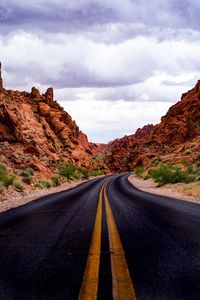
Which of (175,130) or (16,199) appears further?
(175,130)

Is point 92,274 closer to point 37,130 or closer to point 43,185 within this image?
point 43,185

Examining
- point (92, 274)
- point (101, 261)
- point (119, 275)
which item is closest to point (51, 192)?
point (101, 261)

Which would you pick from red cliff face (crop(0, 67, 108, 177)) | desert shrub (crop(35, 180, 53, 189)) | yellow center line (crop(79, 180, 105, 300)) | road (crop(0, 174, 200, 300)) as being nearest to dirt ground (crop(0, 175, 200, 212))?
desert shrub (crop(35, 180, 53, 189))

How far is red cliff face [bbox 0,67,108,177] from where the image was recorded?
42.3 meters

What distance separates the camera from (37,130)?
65.2m

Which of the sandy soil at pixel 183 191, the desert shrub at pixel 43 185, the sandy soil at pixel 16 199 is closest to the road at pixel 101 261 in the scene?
the sandy soil at pixel 16 199

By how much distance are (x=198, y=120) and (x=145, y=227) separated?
272ft

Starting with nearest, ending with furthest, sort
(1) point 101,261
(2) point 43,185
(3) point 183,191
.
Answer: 1. (1) point 101,261
2. (3) point 183,191
3. (2) point 43,185

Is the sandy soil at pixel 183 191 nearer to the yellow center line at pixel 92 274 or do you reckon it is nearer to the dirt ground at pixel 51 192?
the dirt ground at pixel 51 192

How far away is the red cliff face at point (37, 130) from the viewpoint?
42.3 metres

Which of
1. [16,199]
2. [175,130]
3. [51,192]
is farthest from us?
[175,130]

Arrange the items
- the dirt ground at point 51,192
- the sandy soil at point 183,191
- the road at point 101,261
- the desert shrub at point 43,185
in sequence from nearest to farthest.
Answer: the road at point 101,261, the dirt ground at point 51,192, the sandy soil at point 183,191, the desert shrub at point 43,185

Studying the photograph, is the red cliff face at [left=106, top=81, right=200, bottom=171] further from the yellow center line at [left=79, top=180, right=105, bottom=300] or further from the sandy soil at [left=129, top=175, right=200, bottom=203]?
the yellow center line at [left=79, top=180, right=105, bottom=300]

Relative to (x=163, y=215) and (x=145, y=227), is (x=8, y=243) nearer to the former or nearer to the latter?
(x=145, y=227)
